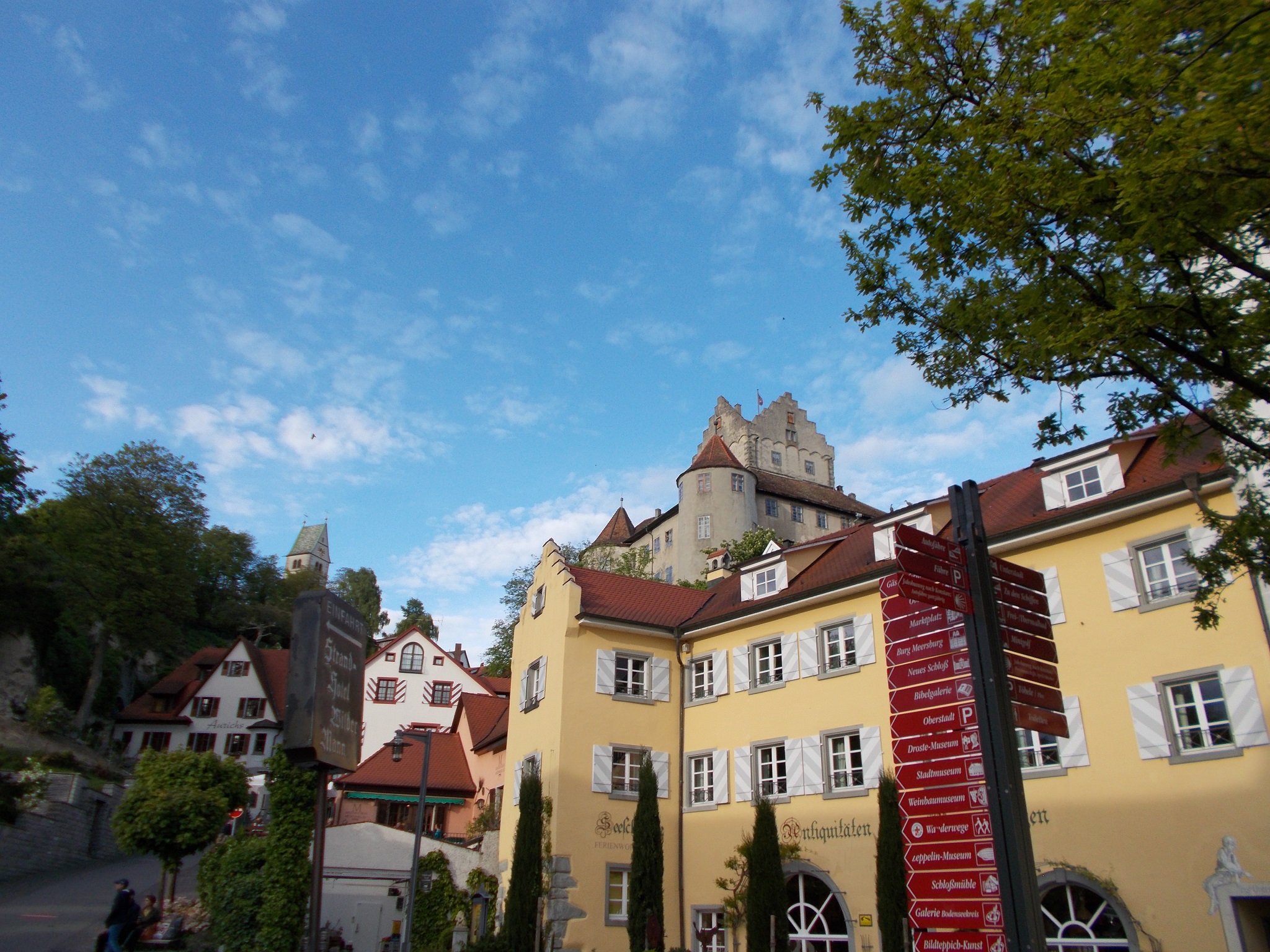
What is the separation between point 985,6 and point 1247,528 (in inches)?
236

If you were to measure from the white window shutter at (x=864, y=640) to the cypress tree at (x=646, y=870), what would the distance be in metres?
6.48

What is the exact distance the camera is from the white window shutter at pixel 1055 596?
701 inches

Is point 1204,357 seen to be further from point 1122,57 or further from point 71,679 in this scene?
point 71,679

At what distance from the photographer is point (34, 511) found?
53.7 metres

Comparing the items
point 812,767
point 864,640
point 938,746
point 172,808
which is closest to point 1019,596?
point 938,746

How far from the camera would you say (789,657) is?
2342 centimetres

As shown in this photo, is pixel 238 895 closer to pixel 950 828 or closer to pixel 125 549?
pixel 950 828

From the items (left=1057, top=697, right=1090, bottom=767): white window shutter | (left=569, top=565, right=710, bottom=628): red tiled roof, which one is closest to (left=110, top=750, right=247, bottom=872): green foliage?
(left=569, top=565, right=710, bottom=628): red tiled roof

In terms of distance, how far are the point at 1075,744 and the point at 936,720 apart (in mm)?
11110

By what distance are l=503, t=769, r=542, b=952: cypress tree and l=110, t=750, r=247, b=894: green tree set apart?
7.21 m

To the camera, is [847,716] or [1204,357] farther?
[847,716]

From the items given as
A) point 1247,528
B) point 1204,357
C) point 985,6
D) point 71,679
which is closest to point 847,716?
point 1247,528

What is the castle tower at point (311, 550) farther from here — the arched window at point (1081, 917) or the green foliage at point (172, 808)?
the arched window at point (1081, 917)

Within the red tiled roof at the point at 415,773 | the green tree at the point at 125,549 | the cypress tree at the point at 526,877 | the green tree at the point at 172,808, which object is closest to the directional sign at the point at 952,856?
the cypress tree at the point at 526,877
